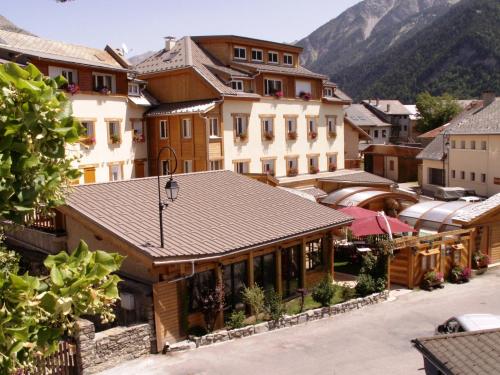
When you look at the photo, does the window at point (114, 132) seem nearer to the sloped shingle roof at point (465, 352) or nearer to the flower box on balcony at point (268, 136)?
the flower box on balcony at point (268, 136)

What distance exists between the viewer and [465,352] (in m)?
7.93

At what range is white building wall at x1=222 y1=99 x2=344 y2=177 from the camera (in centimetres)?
3838

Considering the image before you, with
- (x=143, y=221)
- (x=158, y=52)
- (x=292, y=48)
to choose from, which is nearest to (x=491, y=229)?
(x=143, y=221)

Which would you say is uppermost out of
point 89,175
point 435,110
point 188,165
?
point 435,110

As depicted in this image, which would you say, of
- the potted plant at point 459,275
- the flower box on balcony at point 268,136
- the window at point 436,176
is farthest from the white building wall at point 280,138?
the potted plant at point 459,275

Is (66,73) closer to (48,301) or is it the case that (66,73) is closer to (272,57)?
(272,57)

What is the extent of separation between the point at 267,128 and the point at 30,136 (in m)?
37.0

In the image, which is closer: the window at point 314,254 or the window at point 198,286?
the window at point 198,286

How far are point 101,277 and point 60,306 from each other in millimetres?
410

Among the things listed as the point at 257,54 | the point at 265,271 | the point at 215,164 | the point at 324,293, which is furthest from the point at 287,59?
the point at 324,293

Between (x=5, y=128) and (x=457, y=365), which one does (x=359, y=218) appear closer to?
(x=457, y=365)

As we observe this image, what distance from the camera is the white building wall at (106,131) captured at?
34562 millimetres

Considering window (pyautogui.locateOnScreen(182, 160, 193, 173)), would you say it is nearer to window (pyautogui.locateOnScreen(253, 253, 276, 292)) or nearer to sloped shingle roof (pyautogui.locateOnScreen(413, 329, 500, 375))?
window (pyautogui.locateOnScreen(253, 253, 276, 292))

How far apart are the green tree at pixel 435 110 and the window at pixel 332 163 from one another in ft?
178
